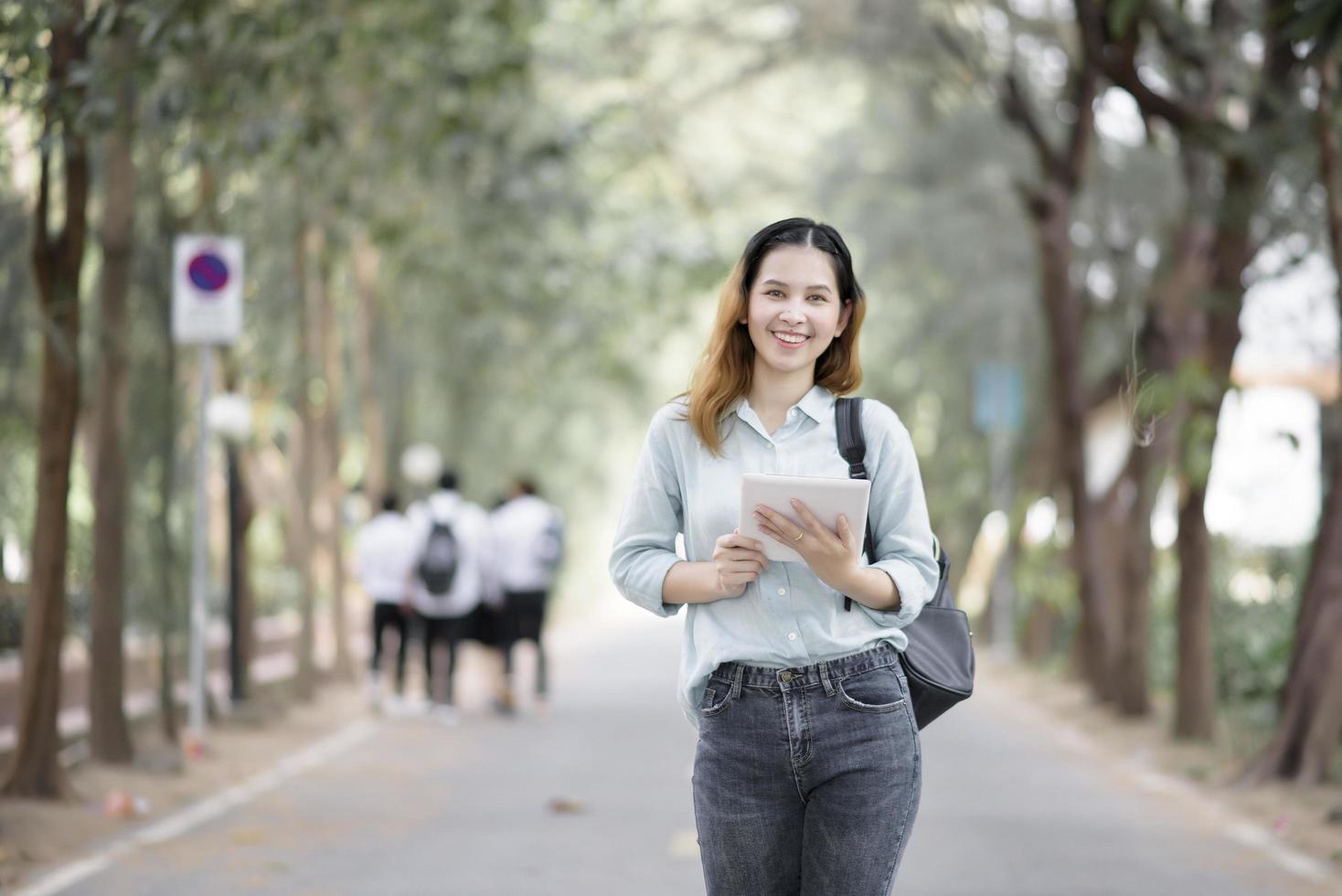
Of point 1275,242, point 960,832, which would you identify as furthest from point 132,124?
point 1275,242

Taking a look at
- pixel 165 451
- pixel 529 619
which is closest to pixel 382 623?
pixel 529 619

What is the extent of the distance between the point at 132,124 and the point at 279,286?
7.90 metres

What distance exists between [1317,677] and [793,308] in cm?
929

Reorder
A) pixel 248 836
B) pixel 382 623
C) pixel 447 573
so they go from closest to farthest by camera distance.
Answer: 1. pixel 248 836
2. pixel 447 573
3. pixel 382 623

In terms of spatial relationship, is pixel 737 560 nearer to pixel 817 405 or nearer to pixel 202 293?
pixel 817 405

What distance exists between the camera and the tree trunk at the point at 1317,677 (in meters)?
12.5

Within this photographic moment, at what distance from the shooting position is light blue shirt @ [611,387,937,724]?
164 inches

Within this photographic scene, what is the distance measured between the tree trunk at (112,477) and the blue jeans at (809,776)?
9.50 metres

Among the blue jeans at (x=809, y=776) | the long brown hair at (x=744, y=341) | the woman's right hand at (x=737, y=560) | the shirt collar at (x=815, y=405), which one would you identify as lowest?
the blue jeans at (x=809, y=776)

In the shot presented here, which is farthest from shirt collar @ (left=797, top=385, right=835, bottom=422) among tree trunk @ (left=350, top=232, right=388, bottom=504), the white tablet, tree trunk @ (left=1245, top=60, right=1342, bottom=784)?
tree trunk @ (left=350, top=232, right=388, bottom=504)

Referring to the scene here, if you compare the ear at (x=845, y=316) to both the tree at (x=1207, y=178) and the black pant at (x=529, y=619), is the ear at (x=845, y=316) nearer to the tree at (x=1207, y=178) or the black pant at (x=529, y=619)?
the tree at (x=1207, y=178)

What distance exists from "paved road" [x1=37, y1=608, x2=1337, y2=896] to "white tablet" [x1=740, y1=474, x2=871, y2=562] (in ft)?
16.7

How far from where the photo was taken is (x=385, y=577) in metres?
18.9

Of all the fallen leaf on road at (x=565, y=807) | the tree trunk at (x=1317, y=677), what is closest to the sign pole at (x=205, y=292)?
the fallen leaf on road at (x=565, y=807)
